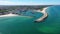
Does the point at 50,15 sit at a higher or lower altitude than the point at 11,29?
higher

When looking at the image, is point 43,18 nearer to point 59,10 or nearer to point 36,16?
point 36,16

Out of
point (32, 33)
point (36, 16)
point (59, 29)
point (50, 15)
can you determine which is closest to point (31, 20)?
point (36, 16)

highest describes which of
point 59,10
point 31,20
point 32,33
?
point 59,10

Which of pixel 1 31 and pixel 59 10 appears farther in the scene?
pixel 59 10

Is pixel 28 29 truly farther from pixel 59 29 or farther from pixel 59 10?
pixel 59 10

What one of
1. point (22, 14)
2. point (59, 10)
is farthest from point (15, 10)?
point (59, 10)

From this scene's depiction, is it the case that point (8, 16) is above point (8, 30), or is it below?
above
